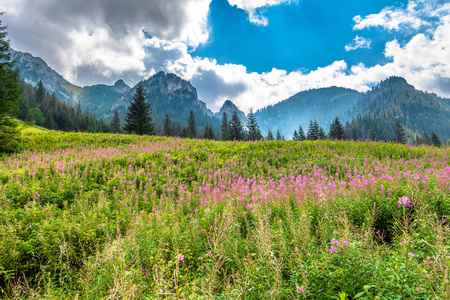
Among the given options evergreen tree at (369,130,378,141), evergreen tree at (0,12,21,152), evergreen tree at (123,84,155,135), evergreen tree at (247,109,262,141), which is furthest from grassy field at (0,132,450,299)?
evergreen tree at (247,109,262,141)

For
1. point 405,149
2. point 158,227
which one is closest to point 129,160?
point 158,227

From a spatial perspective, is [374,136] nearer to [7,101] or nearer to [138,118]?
[138,118]

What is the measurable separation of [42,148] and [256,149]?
12814 millimetres

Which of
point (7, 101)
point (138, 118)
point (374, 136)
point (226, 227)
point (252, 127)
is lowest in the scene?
point (226, 227)

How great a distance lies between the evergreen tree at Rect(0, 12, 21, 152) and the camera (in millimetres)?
11047

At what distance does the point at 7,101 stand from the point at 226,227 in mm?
16665

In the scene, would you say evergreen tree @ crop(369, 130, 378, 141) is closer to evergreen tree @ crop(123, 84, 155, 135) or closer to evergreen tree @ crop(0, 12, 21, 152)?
evergreen tree @ crop(0, 12, 21, 152)

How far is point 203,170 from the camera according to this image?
359 inches

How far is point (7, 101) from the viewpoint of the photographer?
11570 millimetres

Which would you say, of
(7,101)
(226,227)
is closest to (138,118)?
(7,101)

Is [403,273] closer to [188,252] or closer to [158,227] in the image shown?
[188,252]

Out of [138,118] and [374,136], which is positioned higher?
[138,118]

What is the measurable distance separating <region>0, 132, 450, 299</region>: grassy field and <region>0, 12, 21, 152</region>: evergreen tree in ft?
4.92

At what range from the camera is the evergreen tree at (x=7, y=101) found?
11.0m
